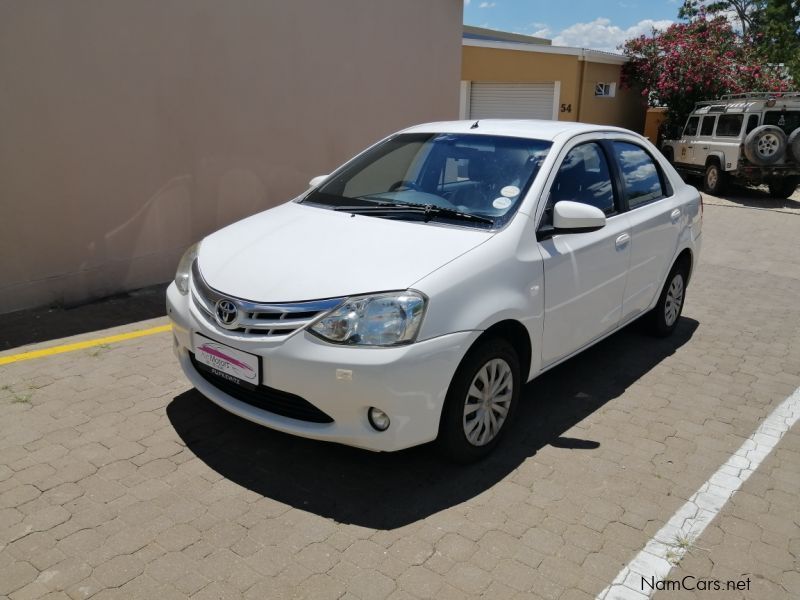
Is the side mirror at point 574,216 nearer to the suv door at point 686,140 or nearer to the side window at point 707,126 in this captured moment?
the side window at point 707,126

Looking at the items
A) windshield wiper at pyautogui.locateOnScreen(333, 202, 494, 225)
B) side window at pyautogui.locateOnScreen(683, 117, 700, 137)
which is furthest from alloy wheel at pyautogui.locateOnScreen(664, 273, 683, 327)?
side window at pyautogui.locateOnScreen(683, 117, 700, 137)

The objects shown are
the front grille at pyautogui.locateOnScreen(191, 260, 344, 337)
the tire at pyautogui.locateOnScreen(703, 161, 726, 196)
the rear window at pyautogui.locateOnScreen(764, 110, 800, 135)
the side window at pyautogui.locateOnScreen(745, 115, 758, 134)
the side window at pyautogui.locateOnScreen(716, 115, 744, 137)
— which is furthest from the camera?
the tire at pyautogui.locateOnScreen(703, 161, 726, 196)

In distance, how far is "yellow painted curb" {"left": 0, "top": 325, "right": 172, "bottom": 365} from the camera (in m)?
4.71

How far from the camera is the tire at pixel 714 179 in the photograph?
595 inches

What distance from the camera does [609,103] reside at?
1853cm

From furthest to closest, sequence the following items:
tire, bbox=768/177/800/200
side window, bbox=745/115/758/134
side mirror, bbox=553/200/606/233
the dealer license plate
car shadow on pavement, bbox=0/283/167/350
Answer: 1. tire, bbox=768/177/800/200
2. side window, bbox=745/115/758/134
3. car shadow on pavement, bbox=0/283/167/350
4. side mirror, bbox=553/200/606/233
5. the dealer license plate

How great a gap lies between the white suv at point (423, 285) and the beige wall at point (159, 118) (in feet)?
7.68

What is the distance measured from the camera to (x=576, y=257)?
12.9 ft

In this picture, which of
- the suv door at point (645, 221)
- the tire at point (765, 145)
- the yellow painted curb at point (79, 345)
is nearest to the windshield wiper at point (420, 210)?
the suv door at point (645, 221)

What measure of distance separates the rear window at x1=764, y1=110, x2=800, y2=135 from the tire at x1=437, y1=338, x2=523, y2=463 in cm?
1348

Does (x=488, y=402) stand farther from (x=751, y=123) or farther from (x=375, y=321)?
(x=751, y=123)

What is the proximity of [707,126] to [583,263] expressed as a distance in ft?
A: 46.3

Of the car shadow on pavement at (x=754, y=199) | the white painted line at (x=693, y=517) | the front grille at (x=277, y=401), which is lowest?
the car shadow on pavement at (x=754, y=199)

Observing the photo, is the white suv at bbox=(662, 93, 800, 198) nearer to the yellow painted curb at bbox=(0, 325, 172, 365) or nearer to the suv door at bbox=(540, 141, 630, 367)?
the suv door at bbox=(540, 141, 630, 367)
